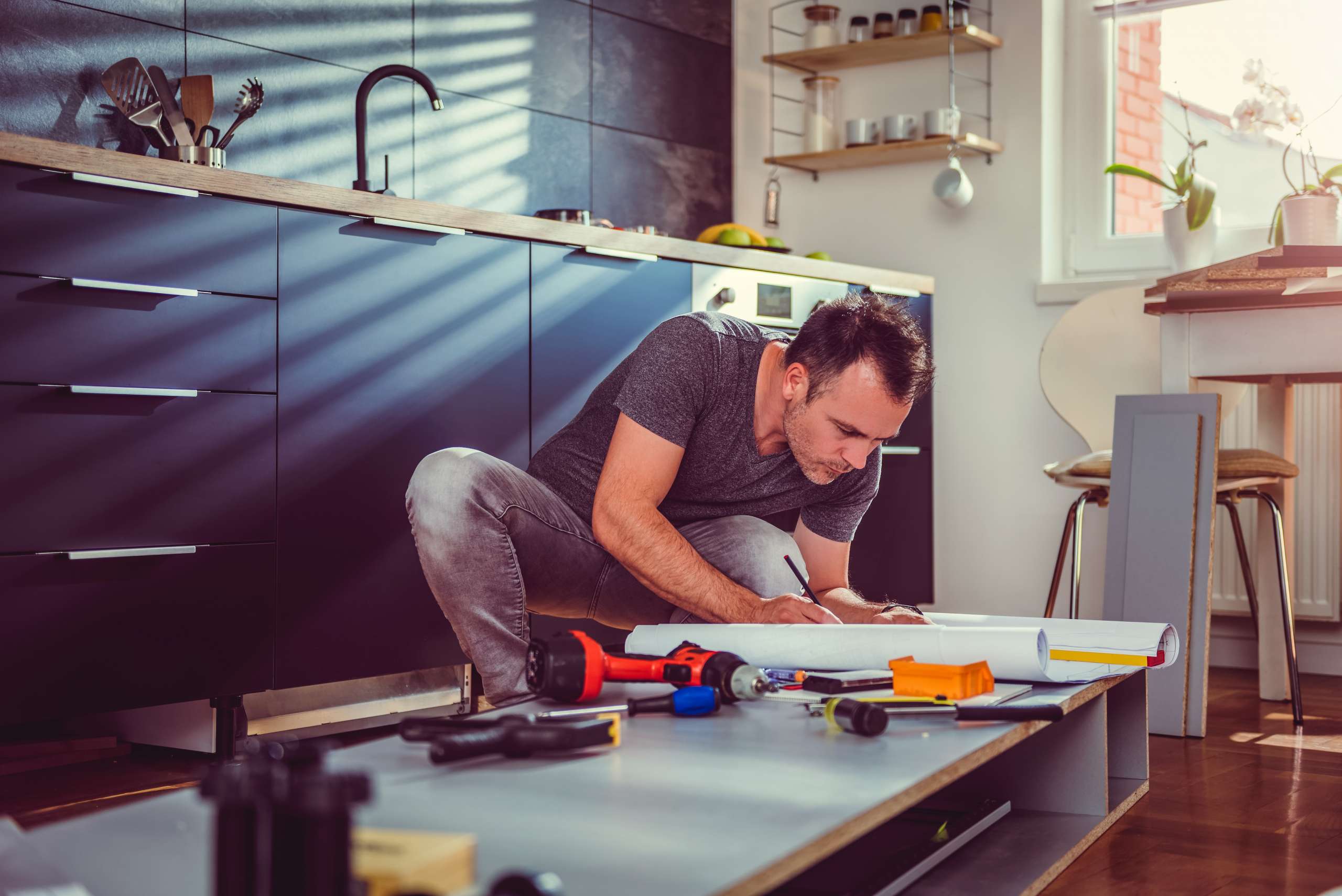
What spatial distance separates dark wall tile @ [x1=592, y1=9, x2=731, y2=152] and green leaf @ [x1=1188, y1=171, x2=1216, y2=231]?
4.91 ft

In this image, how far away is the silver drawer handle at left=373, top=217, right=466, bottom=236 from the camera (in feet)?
8.48

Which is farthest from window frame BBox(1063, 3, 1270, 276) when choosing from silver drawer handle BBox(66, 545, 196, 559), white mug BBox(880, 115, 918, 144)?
silver drawer handle BBox(66, 545, 196, 559)

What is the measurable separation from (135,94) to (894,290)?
2.11 metres

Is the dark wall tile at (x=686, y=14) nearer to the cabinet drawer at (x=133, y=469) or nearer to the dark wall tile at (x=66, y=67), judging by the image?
the dark wall tile at (x=66, y=67)

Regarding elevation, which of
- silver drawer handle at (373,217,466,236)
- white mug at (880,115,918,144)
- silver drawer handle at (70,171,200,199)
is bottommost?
silver drawer handle at (70,171,200,199)

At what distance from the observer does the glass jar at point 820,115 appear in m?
4.18

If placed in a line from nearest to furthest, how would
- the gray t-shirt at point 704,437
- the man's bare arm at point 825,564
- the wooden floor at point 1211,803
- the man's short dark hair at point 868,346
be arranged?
1. the wooden floor at point 1211,803
2. the man's short dark hair at point 868,346
3. the gray t-shirt at point 704,437
4. the man's bare arm at point 825,564

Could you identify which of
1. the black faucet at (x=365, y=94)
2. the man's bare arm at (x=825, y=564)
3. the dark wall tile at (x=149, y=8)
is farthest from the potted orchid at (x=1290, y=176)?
the dark wall tile at (x=149, y=8)

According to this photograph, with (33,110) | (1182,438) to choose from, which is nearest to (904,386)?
(1182,438)

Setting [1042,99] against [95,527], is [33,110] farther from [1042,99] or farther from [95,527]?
[1042,99]

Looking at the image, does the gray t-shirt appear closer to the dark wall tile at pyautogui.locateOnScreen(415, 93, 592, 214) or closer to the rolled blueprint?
the rolled blueprint

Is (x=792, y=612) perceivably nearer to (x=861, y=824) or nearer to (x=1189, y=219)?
(x=861, y=824)

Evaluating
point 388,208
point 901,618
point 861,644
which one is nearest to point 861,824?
point 861,644

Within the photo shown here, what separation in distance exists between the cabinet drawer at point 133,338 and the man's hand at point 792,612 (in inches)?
43.9
